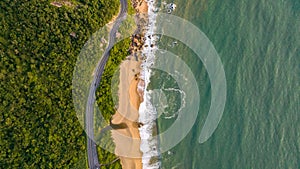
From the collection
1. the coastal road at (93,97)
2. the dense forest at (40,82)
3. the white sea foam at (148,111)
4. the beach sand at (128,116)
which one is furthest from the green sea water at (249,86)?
the dense forest at (40,82)

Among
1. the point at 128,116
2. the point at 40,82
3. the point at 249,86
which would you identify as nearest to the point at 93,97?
the point at 128,116

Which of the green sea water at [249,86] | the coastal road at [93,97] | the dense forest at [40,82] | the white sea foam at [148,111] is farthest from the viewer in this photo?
the white sea foam at [148,111]

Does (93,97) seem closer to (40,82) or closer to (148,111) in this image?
(40,82)

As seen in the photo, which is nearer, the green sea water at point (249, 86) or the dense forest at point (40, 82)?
the dense forest at point (40, 82)

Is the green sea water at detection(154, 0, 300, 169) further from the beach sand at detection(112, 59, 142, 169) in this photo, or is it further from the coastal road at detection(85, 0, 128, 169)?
the coastal road at detection(85, 0, 128, 169)

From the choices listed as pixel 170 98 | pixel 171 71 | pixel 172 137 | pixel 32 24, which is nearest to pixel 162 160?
pixel 172 137

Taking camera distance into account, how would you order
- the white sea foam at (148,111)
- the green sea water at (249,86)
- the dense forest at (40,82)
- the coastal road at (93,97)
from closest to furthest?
the dense forest at (40,82)
the coastal road at (93,97)
the green sea water at (249,86)
the white sea foam at (148,111)

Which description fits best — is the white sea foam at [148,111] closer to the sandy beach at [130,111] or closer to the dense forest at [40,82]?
the sandy beach at [130,111]
